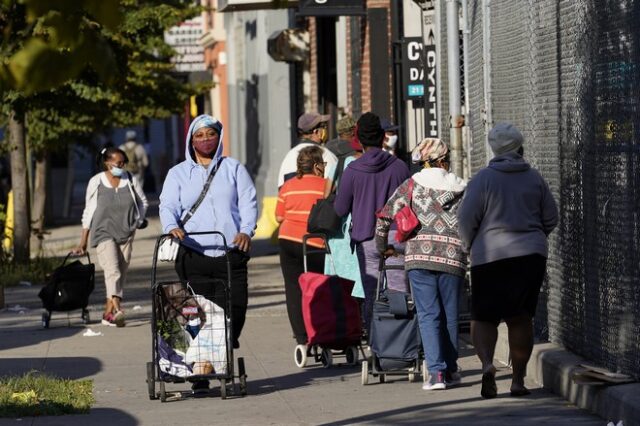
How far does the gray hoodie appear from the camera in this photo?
9.54 meters

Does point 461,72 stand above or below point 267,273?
above

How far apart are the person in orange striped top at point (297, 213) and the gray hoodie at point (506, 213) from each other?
2.60 meters

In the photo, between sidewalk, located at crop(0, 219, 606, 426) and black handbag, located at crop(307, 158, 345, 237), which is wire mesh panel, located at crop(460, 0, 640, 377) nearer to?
sidewalk, located at crop(0, 219, 606, 426)

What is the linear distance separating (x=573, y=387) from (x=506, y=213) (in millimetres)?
1106

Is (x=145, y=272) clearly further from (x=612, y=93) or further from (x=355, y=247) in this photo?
(x=612, y=93)

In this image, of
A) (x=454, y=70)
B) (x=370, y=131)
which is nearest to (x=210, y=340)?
(x=370, y=131)

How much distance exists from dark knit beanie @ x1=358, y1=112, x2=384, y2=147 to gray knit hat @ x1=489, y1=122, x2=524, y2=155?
6.02 ft

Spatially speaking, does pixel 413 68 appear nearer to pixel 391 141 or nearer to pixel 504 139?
pixel 391 141

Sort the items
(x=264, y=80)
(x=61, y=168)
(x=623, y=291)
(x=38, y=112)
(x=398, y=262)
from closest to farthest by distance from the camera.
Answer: (x=623, y=291), (x=398, y=262), (x=38, y=112), (x=264, y=80), (x=61, y=168)

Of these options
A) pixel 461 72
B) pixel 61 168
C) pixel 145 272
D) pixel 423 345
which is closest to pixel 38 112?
pixel 145 272

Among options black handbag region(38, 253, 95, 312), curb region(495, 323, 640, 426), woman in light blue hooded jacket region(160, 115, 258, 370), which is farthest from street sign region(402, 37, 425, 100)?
woman in light blue hooded jacket region(160, 115, 258, 370)

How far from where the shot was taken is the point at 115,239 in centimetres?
1480

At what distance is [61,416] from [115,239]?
17.3 ft

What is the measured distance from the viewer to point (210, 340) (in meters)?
9.95
